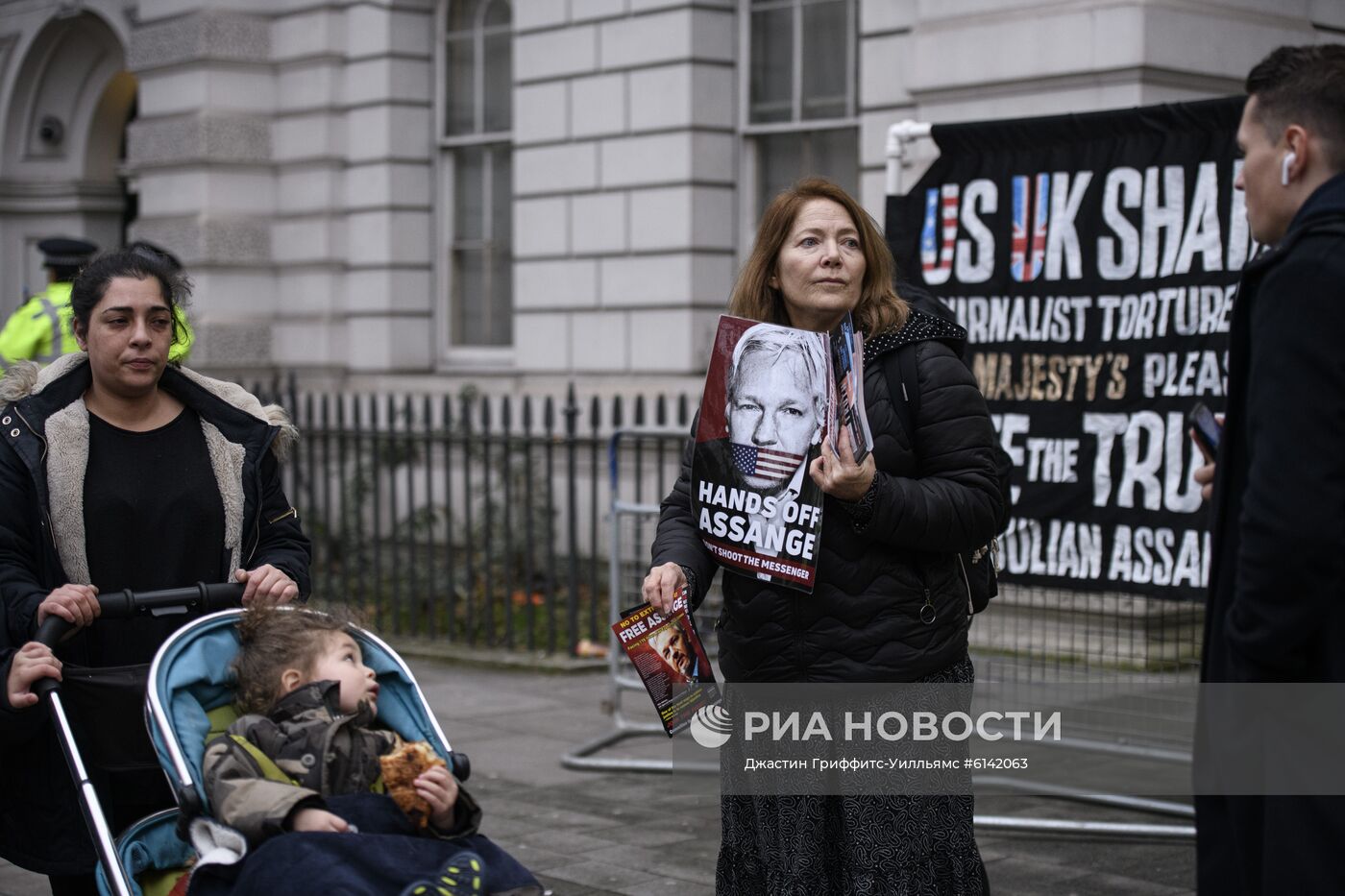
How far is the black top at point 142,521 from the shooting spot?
447cm

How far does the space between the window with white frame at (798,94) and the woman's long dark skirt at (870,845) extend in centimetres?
862

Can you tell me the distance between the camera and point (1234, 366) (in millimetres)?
3324

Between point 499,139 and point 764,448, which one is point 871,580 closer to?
point 764,448

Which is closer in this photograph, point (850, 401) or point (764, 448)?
point (850, 401)

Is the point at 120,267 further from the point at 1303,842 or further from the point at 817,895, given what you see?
the point at 1303,842

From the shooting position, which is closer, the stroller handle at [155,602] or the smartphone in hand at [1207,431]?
the smartphone in hand at [1207,431]

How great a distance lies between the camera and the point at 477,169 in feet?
49.4

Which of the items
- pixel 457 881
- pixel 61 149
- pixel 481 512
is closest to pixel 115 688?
pixel 457 881

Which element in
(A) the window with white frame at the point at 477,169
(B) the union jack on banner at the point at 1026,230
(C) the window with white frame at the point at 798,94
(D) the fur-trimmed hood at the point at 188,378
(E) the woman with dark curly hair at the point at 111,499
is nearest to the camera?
(E) the woman with dark curly hair at the point at 111,499

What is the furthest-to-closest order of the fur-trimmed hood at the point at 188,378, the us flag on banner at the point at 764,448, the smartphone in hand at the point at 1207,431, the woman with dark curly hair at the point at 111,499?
A: 1. the fur-trimmed hood at the point at 188,378
2. the woman with dark curly hair at the point at 111,499
3. the us flag on banner at the point at 764,448
4. the smartphone in hand at the point at 1207,431

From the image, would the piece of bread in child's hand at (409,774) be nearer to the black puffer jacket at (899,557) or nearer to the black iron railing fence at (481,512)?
the black puffer jacket at (899,557)

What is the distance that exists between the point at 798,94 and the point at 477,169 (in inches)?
139

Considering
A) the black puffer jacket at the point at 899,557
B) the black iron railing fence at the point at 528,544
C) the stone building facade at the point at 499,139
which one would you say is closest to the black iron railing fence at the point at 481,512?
the black iron railing fence at the point at 528,544

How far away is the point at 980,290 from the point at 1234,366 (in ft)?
10.9
